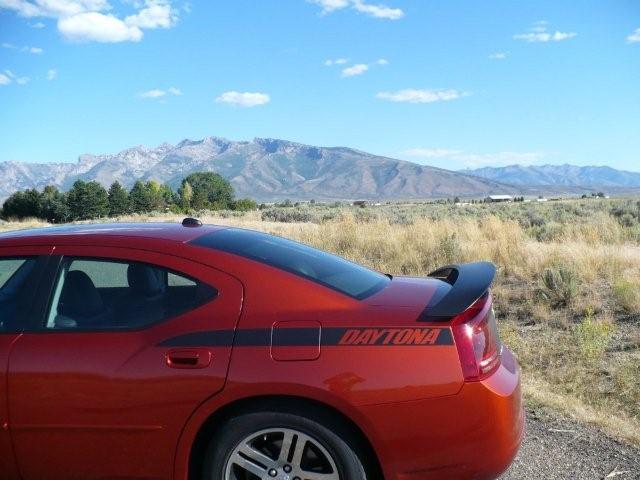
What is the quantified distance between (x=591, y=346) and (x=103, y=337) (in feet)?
16.0

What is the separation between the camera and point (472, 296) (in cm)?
312

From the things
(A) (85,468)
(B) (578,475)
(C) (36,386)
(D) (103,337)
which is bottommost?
(B) (578,475)

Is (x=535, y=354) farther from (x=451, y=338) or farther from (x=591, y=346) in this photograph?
(x=451, y=338)

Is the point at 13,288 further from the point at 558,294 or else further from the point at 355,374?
the point at 558,294

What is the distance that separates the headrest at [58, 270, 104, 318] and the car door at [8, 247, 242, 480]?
35 millimetres

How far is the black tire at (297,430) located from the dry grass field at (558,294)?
2463 mm

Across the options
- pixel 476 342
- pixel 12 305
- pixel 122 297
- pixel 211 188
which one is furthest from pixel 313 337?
pixel 211 188

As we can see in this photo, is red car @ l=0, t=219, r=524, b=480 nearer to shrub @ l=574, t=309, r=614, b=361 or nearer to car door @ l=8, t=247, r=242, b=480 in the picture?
car door @ l=8, t=247, r=242, b=480

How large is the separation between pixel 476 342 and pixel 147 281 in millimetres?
1624

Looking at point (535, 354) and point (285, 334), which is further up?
point (285, 334)

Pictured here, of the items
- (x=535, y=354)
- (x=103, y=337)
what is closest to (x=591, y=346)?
(x=535, y=354)

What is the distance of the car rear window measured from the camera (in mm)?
3311

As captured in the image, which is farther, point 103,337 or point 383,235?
point 383,235

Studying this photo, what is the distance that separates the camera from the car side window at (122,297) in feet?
10.3
